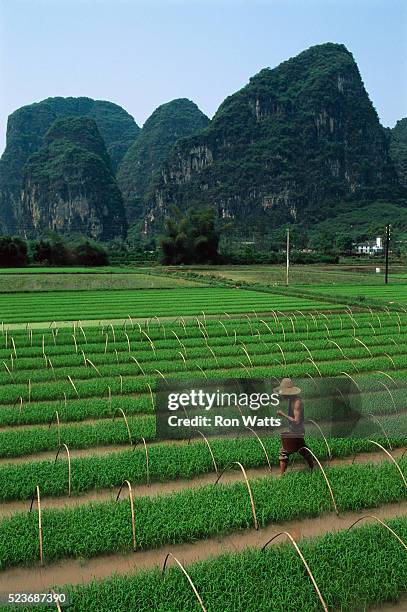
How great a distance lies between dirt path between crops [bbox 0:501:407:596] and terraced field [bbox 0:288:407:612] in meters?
0.02

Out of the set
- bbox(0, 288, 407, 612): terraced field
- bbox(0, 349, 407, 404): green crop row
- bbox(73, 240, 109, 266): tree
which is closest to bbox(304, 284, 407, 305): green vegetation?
bbox(0, 349, 407, 404): green crop row

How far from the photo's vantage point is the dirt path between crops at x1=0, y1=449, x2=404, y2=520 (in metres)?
8.32

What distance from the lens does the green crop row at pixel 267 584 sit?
585cm

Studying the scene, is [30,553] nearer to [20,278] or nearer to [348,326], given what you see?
[348,326]

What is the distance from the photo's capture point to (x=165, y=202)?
177750 mm

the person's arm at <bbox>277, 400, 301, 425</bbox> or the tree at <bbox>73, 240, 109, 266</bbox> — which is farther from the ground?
the tree at <bbox>73, 240, 109, 266</bbox>

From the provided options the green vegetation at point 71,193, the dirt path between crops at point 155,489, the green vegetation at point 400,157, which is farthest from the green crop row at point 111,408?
the green vegetation at point 400,157

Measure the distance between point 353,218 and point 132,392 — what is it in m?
137

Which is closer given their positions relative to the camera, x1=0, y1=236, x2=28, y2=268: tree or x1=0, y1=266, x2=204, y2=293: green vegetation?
x1=0, y1=266, x2=204, y2=293: green vegetation

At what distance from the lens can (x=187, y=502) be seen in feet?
26.1

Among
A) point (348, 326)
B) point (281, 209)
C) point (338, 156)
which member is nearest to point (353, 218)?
point (281, 209)

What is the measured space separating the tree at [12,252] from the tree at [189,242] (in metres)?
20.9

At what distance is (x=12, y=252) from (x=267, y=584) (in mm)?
82106

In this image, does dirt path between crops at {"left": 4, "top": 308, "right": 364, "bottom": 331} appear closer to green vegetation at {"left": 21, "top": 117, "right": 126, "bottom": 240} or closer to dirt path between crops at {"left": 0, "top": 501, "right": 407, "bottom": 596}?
dirt path between crops at {"left": 0, "top": 501, "right": 407, "bottom": 596}
